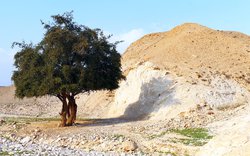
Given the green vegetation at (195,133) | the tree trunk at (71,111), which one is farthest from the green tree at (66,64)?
the green vegetation at (195,133)

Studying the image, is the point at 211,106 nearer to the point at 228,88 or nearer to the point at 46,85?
the point at 228,88

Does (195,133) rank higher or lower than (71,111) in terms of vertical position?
lower

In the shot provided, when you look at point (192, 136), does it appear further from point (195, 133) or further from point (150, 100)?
point (150, 100)

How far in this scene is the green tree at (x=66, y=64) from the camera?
3238 cm

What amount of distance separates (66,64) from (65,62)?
17 cm

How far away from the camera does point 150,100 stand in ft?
136

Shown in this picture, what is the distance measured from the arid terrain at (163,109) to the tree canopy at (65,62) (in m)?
3.18

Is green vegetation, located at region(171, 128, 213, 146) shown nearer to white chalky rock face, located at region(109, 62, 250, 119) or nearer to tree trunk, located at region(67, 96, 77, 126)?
white chalky rock face, located at region(109, 62, 250, 119)

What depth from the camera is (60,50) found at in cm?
3244

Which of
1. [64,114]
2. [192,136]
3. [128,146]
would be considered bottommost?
[128,146]

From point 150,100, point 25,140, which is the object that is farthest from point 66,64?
point 150,100

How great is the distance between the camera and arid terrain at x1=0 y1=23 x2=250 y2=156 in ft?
→ 77.4

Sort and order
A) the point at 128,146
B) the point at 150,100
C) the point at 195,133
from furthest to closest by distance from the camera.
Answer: the point at 150,100, the point at 195,133, the point at 128,146

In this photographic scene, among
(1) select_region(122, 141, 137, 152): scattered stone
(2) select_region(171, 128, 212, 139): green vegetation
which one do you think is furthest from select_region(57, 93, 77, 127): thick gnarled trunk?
(1) select_region(122, 141, 137, 152): scattered stone
